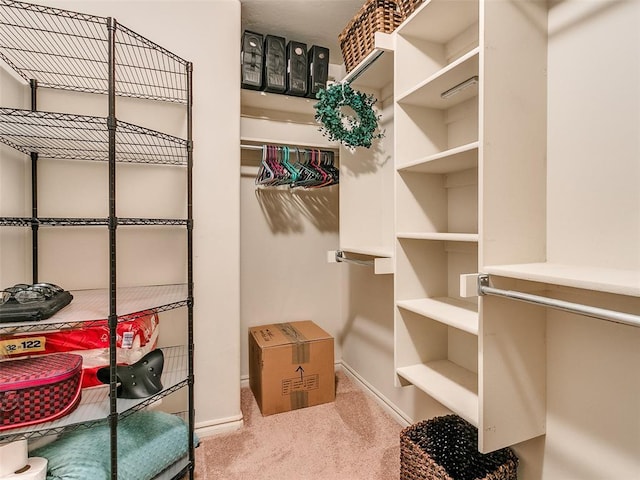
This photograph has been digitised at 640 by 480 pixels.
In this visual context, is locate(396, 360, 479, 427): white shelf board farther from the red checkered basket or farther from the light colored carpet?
the red checkered basket

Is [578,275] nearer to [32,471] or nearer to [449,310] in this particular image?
[449,310]

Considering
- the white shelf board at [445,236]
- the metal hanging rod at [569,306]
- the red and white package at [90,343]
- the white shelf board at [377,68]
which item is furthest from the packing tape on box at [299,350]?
the white shelf board at [377,68]

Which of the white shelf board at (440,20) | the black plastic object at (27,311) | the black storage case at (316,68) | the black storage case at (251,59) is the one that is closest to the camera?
the black plastic object at (27,311)

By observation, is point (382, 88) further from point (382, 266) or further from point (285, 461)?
point (285, 461)

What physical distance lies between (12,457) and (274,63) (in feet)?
7.46

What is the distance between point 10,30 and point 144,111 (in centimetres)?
63

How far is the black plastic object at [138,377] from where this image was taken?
140cm

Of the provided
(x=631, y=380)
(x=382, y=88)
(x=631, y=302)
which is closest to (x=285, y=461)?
(x=631, y=380)

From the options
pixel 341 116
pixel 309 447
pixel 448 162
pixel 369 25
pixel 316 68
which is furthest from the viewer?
pixel 316 68

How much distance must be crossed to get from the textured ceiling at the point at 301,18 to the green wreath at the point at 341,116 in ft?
1.90

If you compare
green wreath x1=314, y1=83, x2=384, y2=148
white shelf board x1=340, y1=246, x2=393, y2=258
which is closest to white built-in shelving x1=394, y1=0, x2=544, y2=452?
white shelf board x1=340, y1=246, x2=393, y2=258

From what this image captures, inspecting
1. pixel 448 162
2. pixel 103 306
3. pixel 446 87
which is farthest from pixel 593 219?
pixel 103 306

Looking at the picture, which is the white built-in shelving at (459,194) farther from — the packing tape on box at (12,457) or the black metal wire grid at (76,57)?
the packing tape on box at (12,457)

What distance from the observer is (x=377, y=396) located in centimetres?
220
